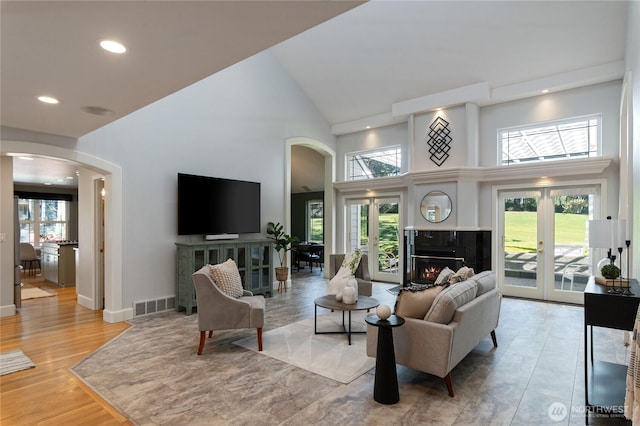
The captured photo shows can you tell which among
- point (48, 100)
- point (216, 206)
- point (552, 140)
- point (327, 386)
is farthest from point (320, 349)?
point (552, 140)

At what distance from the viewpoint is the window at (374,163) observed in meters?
8.26

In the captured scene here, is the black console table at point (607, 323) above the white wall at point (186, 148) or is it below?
below

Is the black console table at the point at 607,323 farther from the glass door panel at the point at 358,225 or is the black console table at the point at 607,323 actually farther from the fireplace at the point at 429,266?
the glass door panel at the point at 358,225

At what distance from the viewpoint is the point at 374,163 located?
8.59 metres

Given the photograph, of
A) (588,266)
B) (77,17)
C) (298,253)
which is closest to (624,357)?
(588,266)

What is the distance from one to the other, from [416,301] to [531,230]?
179 inches

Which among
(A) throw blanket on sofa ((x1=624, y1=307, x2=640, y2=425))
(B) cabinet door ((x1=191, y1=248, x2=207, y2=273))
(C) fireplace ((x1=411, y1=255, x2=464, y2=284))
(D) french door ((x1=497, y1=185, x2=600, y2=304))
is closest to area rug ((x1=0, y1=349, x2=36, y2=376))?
(B) cabinet door ((x1=191, y1=248, x2=207, y2=273))

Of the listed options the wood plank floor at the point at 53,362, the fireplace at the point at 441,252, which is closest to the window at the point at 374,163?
the fireplace at the point at 441,252

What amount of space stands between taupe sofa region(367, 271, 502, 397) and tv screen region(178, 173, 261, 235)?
3.70 meters

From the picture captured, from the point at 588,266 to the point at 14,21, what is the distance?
302 inches

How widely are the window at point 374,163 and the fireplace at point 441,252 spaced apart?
1.78 m

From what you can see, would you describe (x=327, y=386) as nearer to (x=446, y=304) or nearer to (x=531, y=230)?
(x=446, y=304)

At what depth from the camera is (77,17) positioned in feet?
6.33

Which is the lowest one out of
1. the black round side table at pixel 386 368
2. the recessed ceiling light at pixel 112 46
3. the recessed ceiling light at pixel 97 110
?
the black round side table at pixel 386 368
